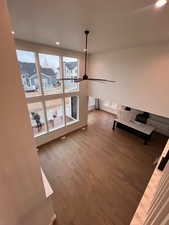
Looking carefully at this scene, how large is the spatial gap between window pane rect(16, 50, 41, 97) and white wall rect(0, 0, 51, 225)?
2852mm

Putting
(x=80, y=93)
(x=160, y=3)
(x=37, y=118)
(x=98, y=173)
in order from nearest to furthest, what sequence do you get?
1. (x=160, y=3)
2. (x=98, y=173)
3. (x=37, y=118)
4. (x=80, y=93)

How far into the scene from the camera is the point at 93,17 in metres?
1.83

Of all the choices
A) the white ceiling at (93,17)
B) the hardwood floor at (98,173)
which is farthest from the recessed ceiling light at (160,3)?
the hardwood floor at (98,173)

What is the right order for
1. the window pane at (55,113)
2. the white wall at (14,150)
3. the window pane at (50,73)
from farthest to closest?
1. the window pane at (55,113)
2. the window pane at (50,73)
3. the white wall at (14,150)

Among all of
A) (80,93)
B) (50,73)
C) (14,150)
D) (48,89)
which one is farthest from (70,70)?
(14,150)

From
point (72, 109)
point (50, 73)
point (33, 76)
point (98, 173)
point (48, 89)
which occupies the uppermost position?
point (50, 73)

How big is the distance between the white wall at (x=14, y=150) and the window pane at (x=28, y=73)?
2852mm

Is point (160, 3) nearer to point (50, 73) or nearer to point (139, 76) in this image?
point (139, 76)

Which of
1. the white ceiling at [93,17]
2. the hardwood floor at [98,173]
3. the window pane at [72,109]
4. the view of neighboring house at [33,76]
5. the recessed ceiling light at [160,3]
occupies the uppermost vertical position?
the recessed ceiling light at [160,3]

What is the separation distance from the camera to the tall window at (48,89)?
3.55 m

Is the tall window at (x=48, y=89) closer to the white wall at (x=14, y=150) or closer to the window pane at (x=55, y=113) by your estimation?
the window pane at (x=55, y=113)

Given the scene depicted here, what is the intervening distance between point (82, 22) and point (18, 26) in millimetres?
1374

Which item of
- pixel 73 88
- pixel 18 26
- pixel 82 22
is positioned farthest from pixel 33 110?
pixel 82 22

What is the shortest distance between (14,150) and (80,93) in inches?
169
